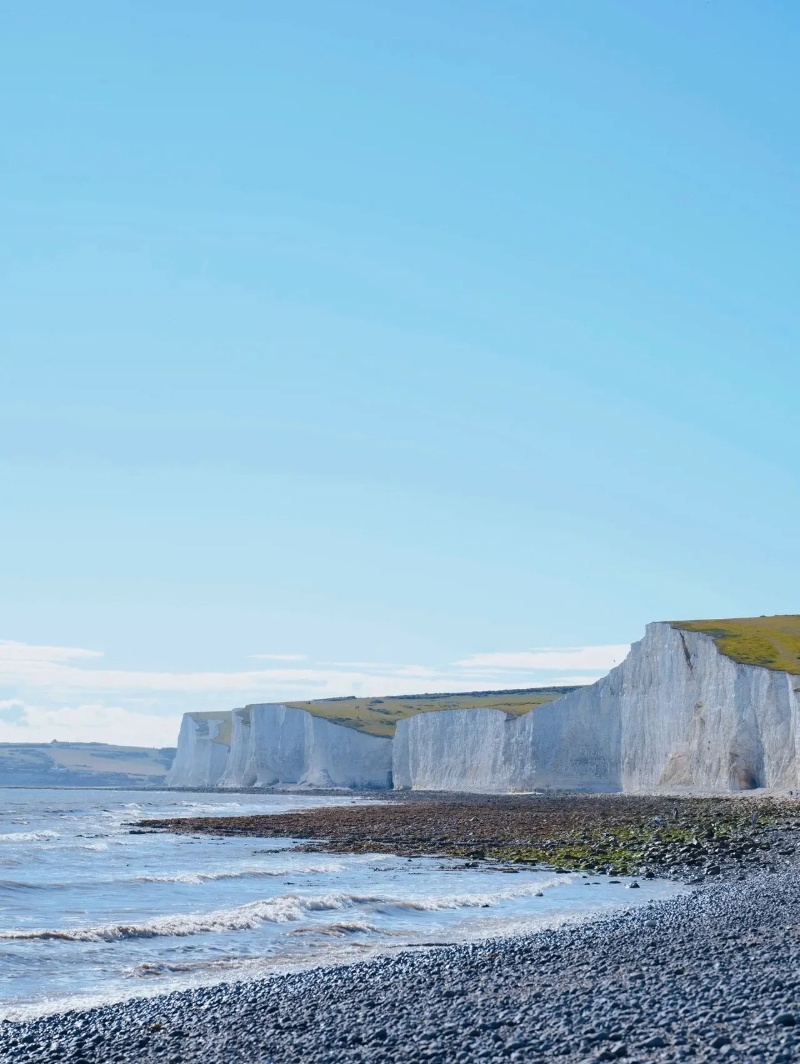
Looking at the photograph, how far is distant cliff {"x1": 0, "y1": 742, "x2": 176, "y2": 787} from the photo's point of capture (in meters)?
165

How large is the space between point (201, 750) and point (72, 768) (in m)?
65.3

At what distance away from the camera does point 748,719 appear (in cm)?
4691

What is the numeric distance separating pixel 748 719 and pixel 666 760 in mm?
8680

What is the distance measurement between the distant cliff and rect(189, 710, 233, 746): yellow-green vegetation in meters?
28.9

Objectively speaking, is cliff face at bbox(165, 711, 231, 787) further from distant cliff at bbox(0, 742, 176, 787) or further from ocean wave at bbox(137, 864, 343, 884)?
ocean wave at bbox(137, 864, 343, 884)

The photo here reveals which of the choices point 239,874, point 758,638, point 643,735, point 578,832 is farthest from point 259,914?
point 643,735

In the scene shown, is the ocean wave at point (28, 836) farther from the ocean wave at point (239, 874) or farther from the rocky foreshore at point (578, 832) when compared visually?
the ocean wave at point (239, 874)

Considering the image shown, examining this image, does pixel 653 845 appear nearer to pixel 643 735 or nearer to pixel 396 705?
pixel 643 735

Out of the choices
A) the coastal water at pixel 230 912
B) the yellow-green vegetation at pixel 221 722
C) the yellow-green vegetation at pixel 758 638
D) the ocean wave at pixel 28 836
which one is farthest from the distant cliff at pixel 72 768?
the coastal water at pixel 230 912

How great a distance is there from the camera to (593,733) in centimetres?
6856

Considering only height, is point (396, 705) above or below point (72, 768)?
above

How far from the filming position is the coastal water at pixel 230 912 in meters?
12.8

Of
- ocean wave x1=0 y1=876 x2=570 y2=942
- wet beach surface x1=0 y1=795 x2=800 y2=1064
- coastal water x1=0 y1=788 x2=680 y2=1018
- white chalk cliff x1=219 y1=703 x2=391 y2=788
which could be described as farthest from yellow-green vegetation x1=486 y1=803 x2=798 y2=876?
white chalk cliff x1=219 y1=703 x2=391 y2=788

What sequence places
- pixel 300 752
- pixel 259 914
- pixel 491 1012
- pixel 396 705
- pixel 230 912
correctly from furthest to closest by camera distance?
pixel 396 705 < pixel 300 752 < pixel 230 912 < pixel 259 914 < pixel 491 1012
